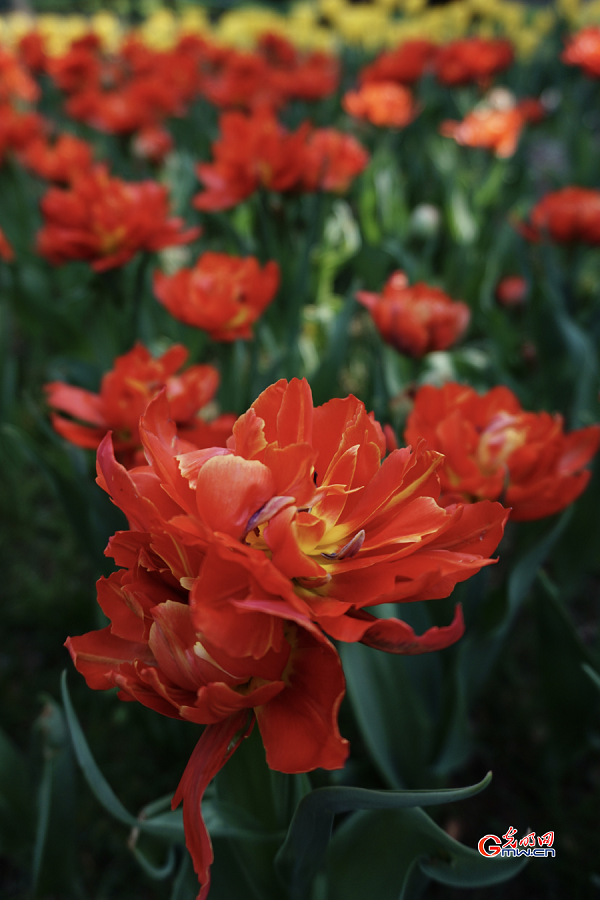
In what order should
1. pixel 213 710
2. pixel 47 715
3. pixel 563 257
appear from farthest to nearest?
1. pixel 563 257
2. pixel 47 715
3. pixel 213 710

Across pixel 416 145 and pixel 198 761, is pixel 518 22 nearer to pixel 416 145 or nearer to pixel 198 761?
pixel 416 145

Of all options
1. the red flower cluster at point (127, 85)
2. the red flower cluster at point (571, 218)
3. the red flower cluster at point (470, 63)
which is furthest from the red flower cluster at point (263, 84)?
the red flower cluster at point (571, 218)

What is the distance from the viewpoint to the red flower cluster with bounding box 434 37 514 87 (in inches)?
113

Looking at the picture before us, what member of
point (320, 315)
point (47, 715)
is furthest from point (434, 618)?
point (320, 315)

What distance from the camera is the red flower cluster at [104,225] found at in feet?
4.33

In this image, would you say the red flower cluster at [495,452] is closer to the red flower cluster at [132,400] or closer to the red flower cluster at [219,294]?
the red flower cluster at [132,400]

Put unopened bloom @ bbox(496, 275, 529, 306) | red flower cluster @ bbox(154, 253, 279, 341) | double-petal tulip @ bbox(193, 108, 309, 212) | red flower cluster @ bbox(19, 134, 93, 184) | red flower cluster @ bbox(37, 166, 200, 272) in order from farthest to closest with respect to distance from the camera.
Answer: red flower cluster @ bbox(19, 134, 93, 184), unopened bloom @ bbox(496, 275, 529, 306), double-petal tulip @ bbox(193, 108, 309, 212), red flower cluster @ bbox(37, 166, 200, 272), red flower cluster @ bbox(154, 253, 279, 341)

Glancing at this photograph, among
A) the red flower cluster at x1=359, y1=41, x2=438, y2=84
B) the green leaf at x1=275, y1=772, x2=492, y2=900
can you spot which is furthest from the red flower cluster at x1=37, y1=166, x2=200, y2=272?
the red flower cluster at x1=359, y1=41, x2=438, y2=84

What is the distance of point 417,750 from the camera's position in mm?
943

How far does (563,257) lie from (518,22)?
4.61 meters

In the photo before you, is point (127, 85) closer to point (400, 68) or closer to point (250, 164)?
Answer: point (400, 68)

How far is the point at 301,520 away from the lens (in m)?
0.45

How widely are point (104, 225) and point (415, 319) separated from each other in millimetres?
682

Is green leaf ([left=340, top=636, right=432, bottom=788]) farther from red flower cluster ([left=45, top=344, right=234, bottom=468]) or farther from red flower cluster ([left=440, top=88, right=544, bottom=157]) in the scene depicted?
red flower cluster ([left=440, top=88, right=544, bottom=157])
